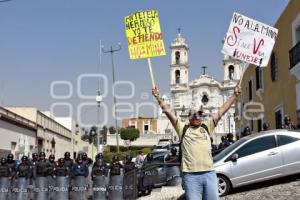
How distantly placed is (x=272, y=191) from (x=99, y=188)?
203 inches

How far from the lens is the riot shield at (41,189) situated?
1510cm

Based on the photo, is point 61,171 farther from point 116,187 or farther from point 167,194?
point 167,194

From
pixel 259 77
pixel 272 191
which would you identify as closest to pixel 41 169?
pixel 272 191

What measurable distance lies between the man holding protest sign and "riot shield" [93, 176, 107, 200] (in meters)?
8.30

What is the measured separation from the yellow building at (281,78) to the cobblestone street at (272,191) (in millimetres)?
7799

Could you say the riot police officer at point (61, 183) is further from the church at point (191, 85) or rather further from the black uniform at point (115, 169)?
the church at point (191, 85)

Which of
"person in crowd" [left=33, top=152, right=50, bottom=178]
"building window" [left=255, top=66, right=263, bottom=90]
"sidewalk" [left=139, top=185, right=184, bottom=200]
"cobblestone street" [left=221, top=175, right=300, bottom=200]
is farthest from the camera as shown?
"building window" [left=255, top=66, right=263, bottom=90]

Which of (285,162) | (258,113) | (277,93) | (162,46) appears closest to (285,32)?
(277,93)

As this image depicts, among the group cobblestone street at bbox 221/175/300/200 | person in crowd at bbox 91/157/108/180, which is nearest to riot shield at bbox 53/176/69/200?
person in crowd at bbox 91/157/108/180

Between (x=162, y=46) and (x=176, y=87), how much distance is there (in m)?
95.0

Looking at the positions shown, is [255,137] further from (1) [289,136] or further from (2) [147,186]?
(2) [147,186]

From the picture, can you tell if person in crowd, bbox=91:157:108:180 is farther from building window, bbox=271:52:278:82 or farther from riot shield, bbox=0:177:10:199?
building window, bbox=271:52:278:82

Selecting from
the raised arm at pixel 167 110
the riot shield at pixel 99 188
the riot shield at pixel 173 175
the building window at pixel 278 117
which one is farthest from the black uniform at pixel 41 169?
the building window at pixel 278 117

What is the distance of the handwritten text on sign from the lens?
27.7ft
